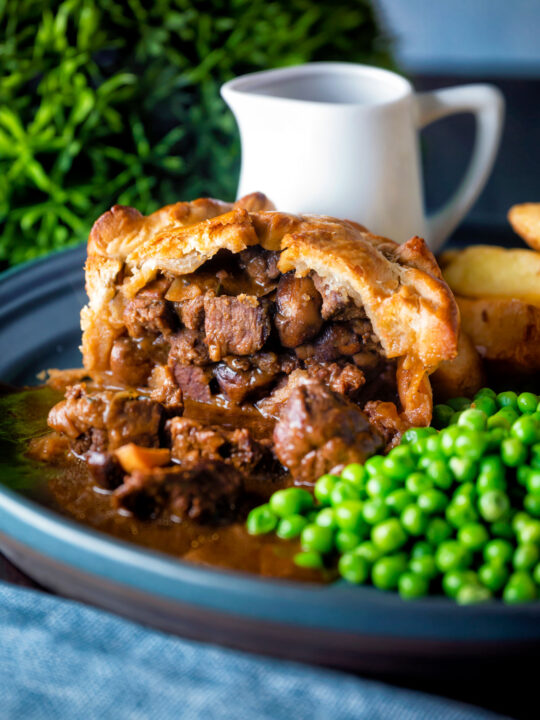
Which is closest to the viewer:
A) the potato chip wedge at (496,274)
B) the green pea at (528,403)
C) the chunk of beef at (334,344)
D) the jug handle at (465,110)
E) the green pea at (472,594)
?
the green pea at (472,594)

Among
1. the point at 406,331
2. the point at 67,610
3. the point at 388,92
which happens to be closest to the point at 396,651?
the point at 67,610

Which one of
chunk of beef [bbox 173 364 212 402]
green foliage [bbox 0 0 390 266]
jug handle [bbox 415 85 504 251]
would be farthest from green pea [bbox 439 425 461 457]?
green foliage [bbox 0 0 390 266]

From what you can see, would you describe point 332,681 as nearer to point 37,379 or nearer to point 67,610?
point 67,610

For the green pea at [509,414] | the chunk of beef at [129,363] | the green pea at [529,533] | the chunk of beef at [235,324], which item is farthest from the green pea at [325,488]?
the chunk of beef at [129,363]

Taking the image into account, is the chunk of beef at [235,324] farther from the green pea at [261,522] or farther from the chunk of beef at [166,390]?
the green pea at [261,522]

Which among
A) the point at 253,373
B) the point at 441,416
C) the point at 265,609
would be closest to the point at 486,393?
the point at 441,416

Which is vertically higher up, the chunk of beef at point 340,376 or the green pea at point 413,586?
the green pea at point 413,586

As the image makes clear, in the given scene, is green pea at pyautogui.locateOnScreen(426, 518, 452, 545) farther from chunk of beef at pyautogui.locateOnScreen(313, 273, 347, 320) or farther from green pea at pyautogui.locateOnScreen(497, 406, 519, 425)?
chunk of beef at pyautogui.locateOnScreen(313, 273, 347, 320)
